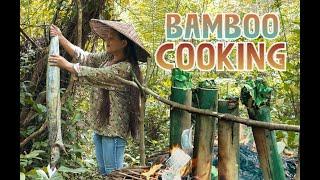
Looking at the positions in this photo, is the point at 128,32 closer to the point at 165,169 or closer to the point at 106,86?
the point at 106,86

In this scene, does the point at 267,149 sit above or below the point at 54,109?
below

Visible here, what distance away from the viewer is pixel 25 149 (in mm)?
3168

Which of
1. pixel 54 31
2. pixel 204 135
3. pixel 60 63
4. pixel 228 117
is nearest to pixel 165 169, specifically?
pixel 204 135

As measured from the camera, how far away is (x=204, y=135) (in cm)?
298

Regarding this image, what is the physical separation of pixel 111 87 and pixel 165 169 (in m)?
0.48

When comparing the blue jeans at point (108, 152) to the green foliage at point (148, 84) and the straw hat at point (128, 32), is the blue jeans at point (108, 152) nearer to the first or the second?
the green foliage at point (148, 84)

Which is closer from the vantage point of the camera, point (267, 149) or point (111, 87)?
point (267, 149)

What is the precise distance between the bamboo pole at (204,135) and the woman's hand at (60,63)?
25.5 inches

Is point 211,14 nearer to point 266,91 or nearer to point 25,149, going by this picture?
point 266,91

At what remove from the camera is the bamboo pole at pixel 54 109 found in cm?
311

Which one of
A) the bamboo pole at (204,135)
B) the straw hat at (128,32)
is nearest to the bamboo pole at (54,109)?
the straw hat at (128,32)
